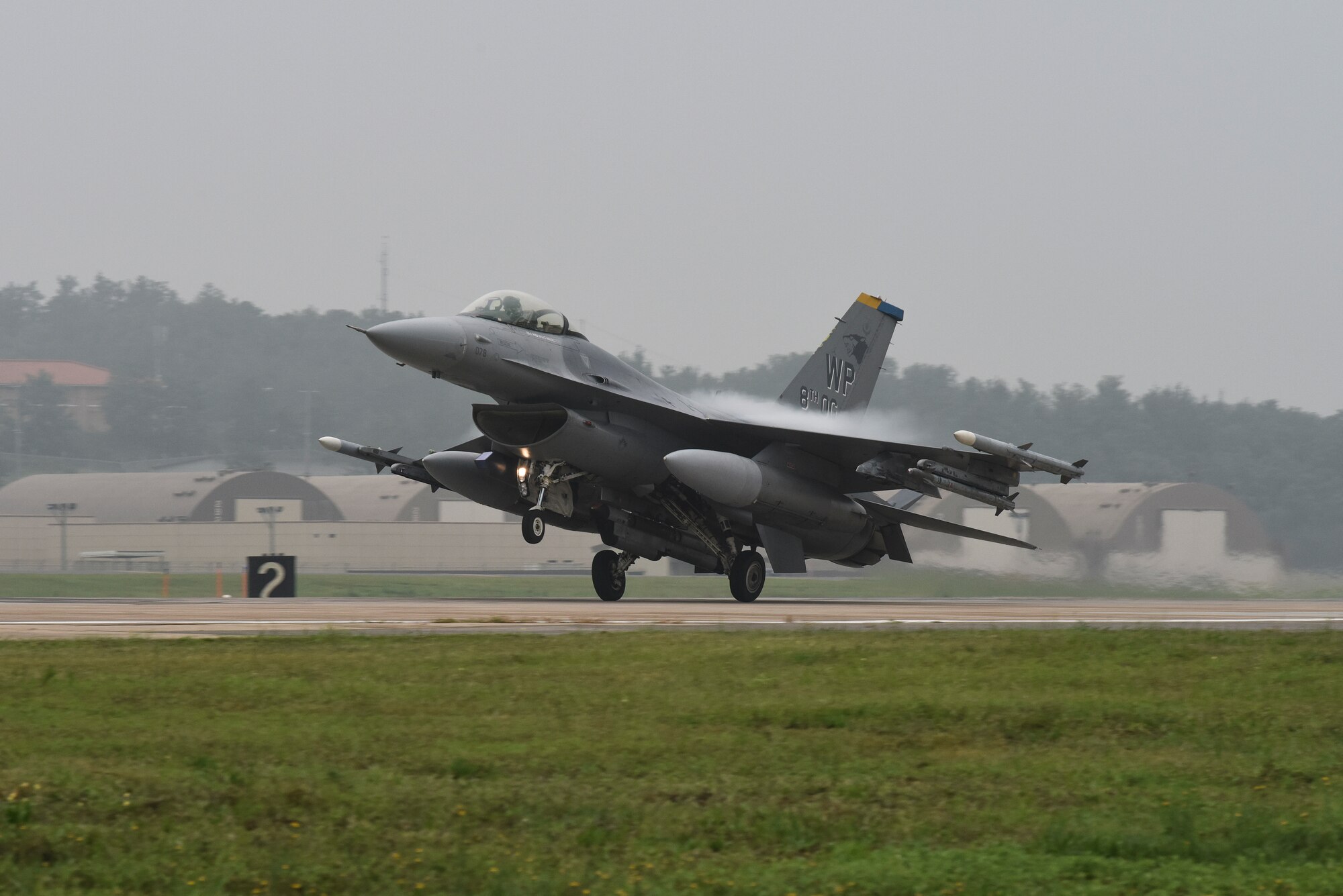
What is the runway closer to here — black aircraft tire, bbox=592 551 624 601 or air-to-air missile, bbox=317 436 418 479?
black aircraft tire, bbox=592 551 624 601

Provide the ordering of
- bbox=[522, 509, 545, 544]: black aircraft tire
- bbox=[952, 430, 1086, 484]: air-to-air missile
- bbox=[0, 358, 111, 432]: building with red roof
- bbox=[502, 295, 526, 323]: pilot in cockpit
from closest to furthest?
bbox=[952, 430, 1086, 484]: air-to-air missile → bbox=[522, 509, 545, 544]: black aircraft tire → bbox=[502, 295, 526, 323]: pilot in cockpit → bbox=[0, 358, 111, 432]: building with red roof

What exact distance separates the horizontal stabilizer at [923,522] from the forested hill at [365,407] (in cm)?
176

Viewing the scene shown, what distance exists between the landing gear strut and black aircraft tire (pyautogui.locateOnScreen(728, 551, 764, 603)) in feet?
6.08

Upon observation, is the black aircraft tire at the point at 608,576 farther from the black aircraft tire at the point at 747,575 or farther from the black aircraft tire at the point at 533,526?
the black aircraft tire at the point at 533,526

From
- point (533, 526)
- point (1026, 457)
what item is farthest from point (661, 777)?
point (1026, 457)

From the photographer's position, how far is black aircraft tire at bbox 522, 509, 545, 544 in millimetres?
22469

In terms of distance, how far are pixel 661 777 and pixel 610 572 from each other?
1820 centimetres

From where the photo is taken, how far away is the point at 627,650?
41.6 ft

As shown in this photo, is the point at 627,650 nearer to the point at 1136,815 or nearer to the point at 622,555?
the point at 1136,815

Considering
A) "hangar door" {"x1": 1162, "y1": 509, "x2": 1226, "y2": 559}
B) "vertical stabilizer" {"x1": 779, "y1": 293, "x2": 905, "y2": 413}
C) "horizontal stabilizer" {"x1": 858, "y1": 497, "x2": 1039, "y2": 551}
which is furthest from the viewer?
"hangar door" {"x1": 1162, "y1": 509, "x2": 1226, "y2": 559}

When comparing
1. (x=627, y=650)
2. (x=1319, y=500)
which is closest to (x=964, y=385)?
(x=1319, y=500)

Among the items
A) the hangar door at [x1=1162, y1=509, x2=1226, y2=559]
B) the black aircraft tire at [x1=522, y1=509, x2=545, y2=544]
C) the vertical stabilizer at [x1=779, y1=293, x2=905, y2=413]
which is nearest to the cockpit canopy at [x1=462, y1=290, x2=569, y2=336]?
the black aircraft tire at [x1=522, y1=509, x2=545, y2=544]

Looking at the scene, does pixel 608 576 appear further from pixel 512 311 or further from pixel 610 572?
pixel 512 311

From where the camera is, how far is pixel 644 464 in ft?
78.6
